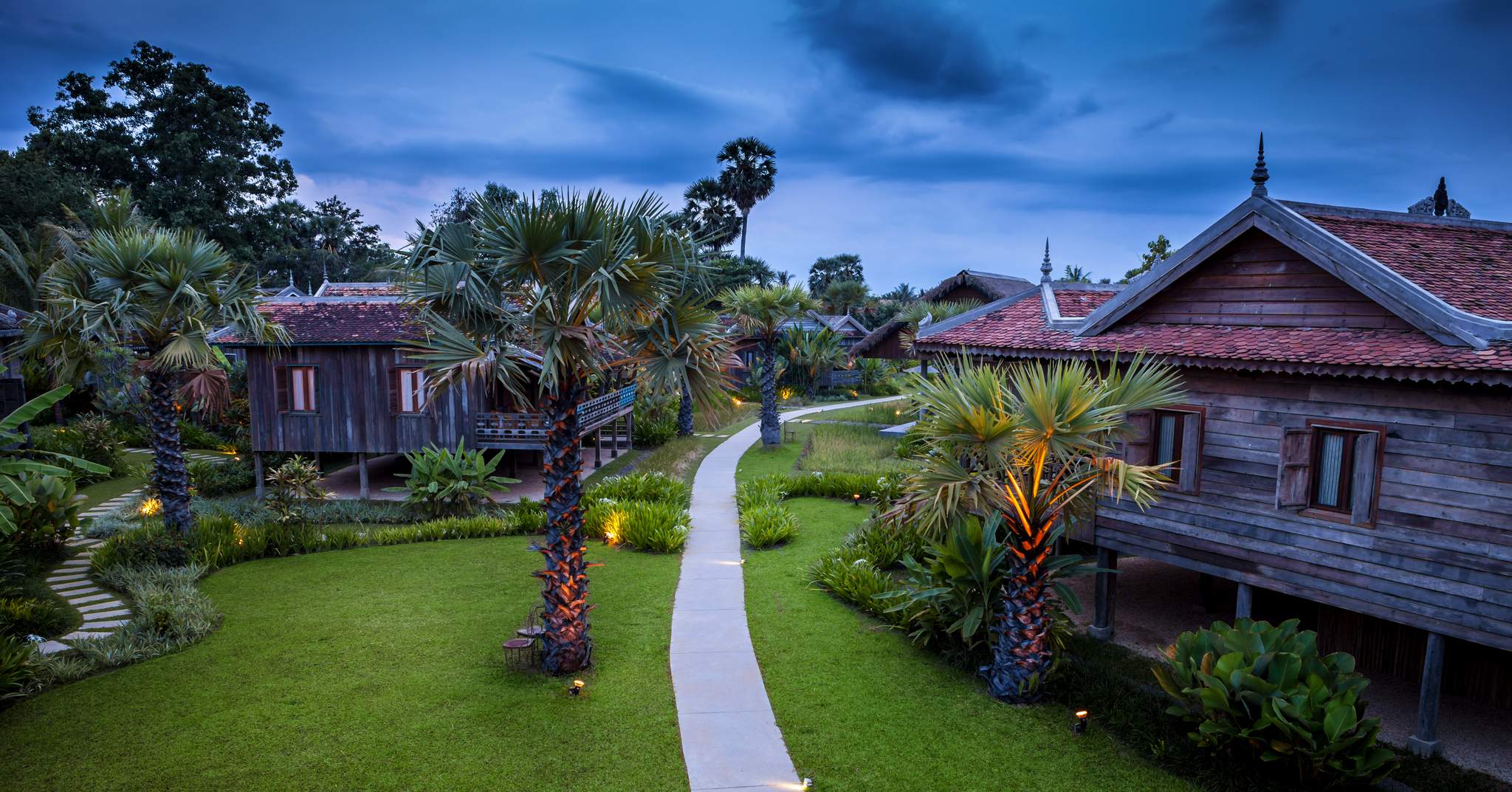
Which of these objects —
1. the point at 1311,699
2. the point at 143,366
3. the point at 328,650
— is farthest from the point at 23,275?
the point at 1311,699

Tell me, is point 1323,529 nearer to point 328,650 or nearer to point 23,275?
point 328,650

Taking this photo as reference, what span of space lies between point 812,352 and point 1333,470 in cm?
3280

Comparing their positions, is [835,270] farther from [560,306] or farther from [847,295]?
[560,306]

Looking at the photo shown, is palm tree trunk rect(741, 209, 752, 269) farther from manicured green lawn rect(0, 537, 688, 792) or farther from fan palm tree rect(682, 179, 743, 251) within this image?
manicured green lawn rect(0, 537, 688, 792)

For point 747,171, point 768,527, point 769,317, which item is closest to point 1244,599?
point 768,527

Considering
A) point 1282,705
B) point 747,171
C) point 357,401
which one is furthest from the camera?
point 747,171

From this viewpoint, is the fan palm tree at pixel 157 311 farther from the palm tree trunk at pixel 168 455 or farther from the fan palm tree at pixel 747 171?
the fan palm tree at pixel 747 171

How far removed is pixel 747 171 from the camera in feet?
175

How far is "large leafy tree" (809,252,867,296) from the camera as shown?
82438 millimetres

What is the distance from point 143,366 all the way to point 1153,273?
696 inches

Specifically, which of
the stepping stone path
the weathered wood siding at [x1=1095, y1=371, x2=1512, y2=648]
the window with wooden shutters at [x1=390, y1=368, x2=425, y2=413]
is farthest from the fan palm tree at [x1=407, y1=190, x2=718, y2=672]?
the window with wooden shutters at [x1=390, y1=368, x2=425, y2=413]

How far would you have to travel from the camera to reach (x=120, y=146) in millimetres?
39125

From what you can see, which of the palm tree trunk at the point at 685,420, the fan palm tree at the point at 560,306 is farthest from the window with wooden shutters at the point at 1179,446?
the palm tree trunk at the point at 685,420

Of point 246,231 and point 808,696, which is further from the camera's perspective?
point 246,231
